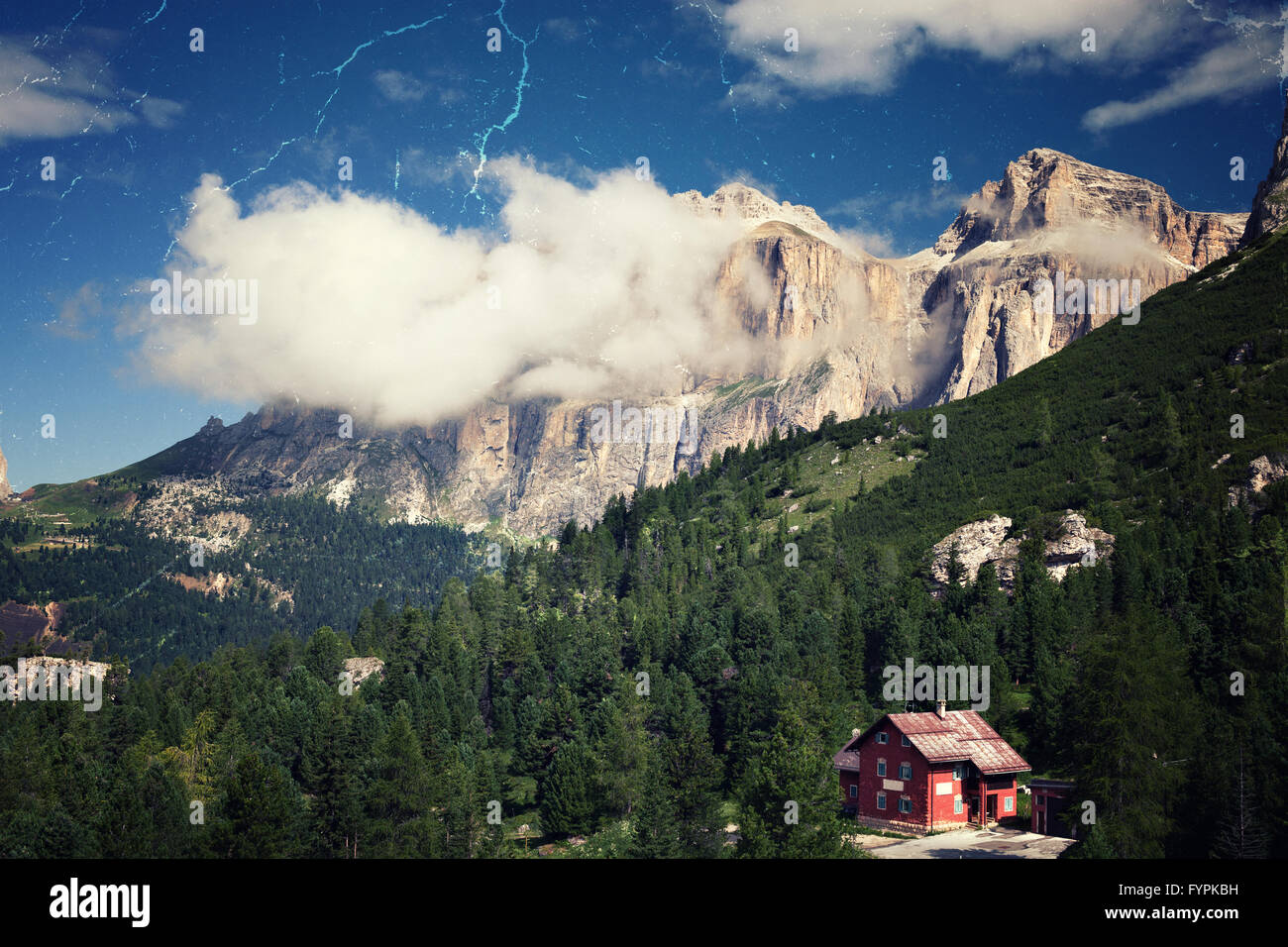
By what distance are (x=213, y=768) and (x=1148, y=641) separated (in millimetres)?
82418

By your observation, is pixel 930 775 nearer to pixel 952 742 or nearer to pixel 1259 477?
pixel 952 742

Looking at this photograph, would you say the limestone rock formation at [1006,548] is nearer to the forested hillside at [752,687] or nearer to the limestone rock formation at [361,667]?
the forested hillside at [752,687]

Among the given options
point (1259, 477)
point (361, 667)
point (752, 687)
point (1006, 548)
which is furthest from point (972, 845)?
point (1259, 477)

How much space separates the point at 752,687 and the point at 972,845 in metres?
35.1

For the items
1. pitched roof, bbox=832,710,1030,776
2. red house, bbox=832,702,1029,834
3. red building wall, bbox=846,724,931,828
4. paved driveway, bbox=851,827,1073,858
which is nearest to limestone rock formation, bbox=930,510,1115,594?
pitched roof, bbox=832,710,1030,776

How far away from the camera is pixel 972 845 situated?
65.9 m

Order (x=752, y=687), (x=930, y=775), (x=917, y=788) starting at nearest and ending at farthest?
(x=930, y=775), (x=917, y=788), (x=752, y=687)

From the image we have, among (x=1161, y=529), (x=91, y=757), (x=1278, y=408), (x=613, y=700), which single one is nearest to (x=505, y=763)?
(x=613, y=700)

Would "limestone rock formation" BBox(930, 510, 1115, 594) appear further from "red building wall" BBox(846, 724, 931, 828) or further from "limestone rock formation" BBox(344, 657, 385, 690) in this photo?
"limestone rock formation" BBox(344, 657, 385, 690)

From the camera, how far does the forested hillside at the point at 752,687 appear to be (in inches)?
2392

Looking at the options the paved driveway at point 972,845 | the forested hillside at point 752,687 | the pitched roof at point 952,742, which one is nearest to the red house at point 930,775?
the pitched roof at point 952,742

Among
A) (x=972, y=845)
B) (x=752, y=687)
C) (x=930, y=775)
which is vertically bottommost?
(x=972, y=845)
